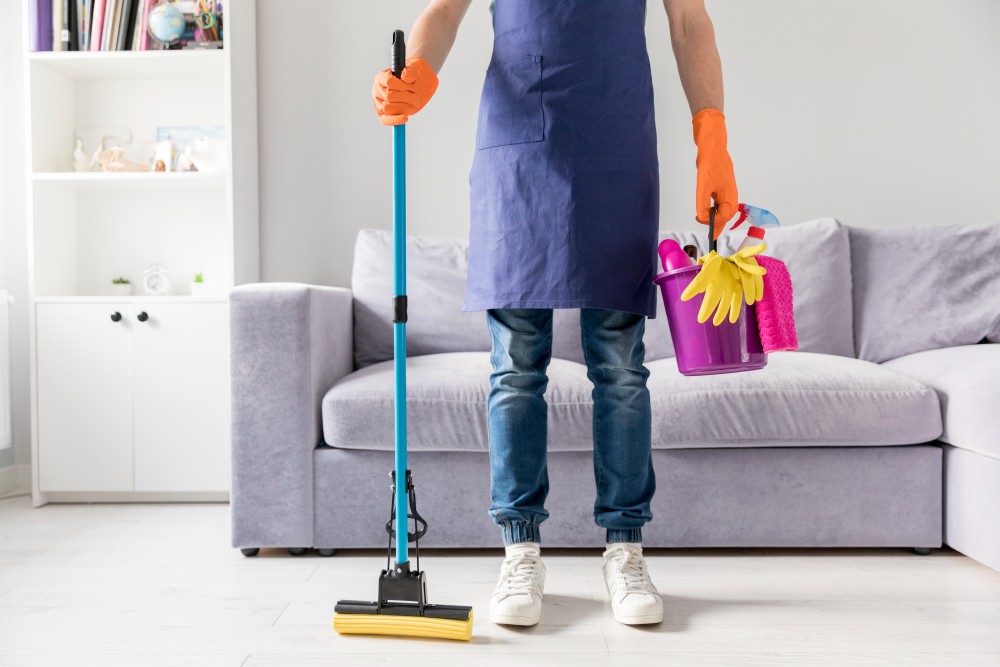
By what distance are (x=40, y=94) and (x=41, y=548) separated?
131 cm

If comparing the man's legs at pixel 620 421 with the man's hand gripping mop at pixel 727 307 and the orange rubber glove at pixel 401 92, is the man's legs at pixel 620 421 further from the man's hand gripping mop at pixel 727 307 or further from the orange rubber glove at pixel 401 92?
the orange rubber glove at pixel 401 92

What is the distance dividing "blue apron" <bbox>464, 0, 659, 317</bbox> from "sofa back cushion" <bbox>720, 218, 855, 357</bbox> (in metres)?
0.94

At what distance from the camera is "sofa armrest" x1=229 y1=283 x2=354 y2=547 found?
1.70 m

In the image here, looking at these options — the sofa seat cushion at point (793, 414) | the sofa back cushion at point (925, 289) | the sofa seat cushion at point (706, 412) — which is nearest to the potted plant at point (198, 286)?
the sofa seat cushion at point (706, 412)

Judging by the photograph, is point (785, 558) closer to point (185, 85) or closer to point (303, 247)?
point (303, 247)

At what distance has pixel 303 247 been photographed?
2.58 m

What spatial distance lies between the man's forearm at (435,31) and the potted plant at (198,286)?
134 cm

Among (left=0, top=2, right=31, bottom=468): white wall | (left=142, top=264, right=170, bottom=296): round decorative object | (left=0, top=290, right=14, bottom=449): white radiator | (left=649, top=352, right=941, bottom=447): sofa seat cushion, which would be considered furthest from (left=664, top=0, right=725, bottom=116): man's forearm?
(left=0, top=2, right=31, bottom=468): white wall

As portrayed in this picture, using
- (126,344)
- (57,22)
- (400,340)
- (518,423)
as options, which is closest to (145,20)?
(57,22)

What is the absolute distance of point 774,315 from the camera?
128 centimetres

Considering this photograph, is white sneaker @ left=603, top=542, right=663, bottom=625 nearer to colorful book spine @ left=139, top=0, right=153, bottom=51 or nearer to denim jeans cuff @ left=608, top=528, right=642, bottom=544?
denim jeans cuff @ left=608, top=528, right=642, bottom=544

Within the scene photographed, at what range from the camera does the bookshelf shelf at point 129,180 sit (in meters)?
2.26

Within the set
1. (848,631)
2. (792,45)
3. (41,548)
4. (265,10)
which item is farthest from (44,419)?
(792,45)

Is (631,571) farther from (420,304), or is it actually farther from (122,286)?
→ (122,286)
